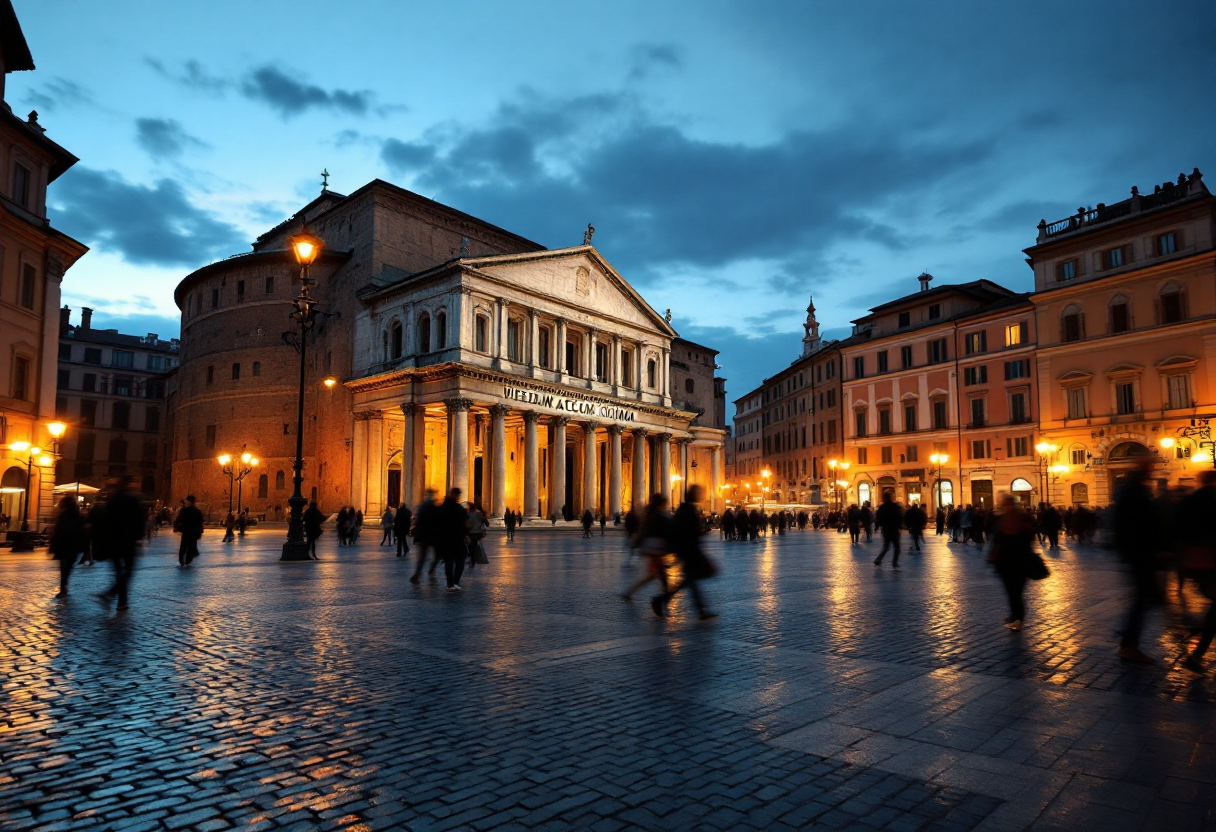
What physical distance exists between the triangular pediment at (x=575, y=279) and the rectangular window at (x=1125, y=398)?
2601 centimetres

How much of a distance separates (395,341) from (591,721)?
4226 centimetres

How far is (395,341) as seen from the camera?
45.2 m

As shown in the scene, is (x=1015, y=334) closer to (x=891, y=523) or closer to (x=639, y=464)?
(x=639, y=464)

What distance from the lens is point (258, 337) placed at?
4872 cm

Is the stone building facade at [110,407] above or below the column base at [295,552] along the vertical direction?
above

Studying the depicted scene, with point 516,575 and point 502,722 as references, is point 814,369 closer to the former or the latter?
point 516,575

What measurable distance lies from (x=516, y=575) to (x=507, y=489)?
3446 centimetres

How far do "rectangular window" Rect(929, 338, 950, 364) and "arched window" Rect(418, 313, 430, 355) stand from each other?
33.2 metres

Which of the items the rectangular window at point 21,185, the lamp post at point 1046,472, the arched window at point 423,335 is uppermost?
the rectangular window at point 21,185

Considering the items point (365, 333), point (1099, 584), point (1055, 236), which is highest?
point (1055, 236)

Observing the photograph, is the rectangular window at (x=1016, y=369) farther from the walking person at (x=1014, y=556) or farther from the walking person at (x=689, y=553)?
the walking person at (x=689, y=553)

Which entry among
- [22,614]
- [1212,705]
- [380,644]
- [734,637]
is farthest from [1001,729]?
[22,614]

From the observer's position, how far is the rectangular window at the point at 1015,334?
160ft

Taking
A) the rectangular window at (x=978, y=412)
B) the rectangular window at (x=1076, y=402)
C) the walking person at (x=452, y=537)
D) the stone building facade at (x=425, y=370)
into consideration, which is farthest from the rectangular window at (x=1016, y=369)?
the walking person at (x=452, y=537)
